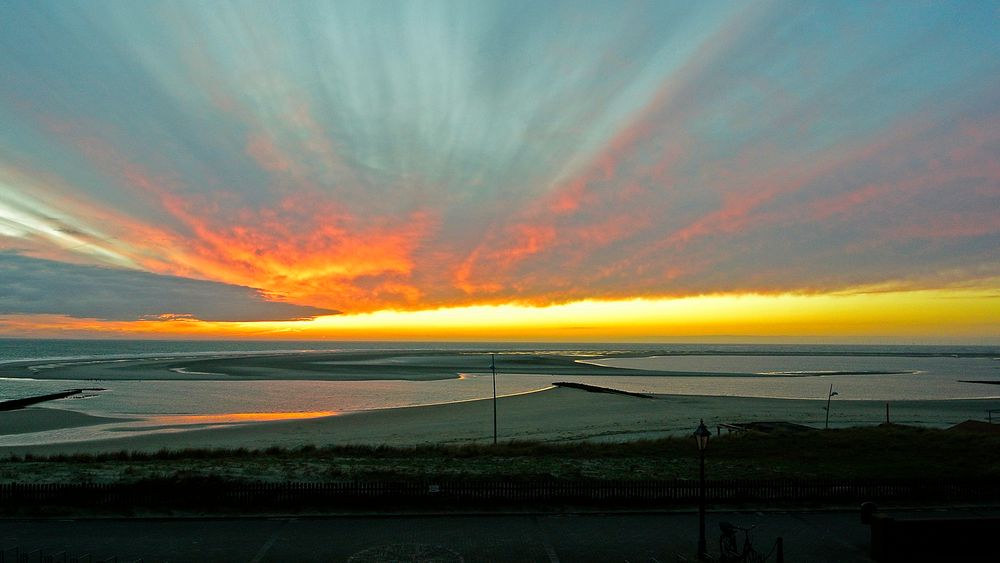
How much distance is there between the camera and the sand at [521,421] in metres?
41.0

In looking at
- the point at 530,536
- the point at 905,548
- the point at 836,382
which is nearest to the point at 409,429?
the point at 530,536

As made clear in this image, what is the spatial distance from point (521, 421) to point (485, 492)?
30.5m

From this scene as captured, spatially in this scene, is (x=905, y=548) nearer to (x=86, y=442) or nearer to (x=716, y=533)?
(x=716, y=533)

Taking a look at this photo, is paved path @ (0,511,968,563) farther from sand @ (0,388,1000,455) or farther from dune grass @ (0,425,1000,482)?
sand @ (0,388,1000,455)

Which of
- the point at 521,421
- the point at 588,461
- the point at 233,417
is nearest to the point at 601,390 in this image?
the point at 521,421

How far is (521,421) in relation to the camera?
2034 inches

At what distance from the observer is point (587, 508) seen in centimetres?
2109

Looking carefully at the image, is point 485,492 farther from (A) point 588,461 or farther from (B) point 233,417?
(B) point 233,417

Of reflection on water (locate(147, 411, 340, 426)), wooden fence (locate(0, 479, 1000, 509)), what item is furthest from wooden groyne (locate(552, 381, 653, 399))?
wooden fence (locate(0, 479, 1000, 509))

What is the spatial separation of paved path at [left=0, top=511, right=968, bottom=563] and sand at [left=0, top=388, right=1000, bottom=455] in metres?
20.3

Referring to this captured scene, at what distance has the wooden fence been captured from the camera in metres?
20.6

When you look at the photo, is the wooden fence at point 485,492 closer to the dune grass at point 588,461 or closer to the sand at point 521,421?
the dune grass at point 588,461

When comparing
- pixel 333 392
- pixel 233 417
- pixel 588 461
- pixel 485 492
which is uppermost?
pixel 485 492

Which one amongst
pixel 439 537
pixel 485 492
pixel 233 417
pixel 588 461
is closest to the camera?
pixel 439 537
